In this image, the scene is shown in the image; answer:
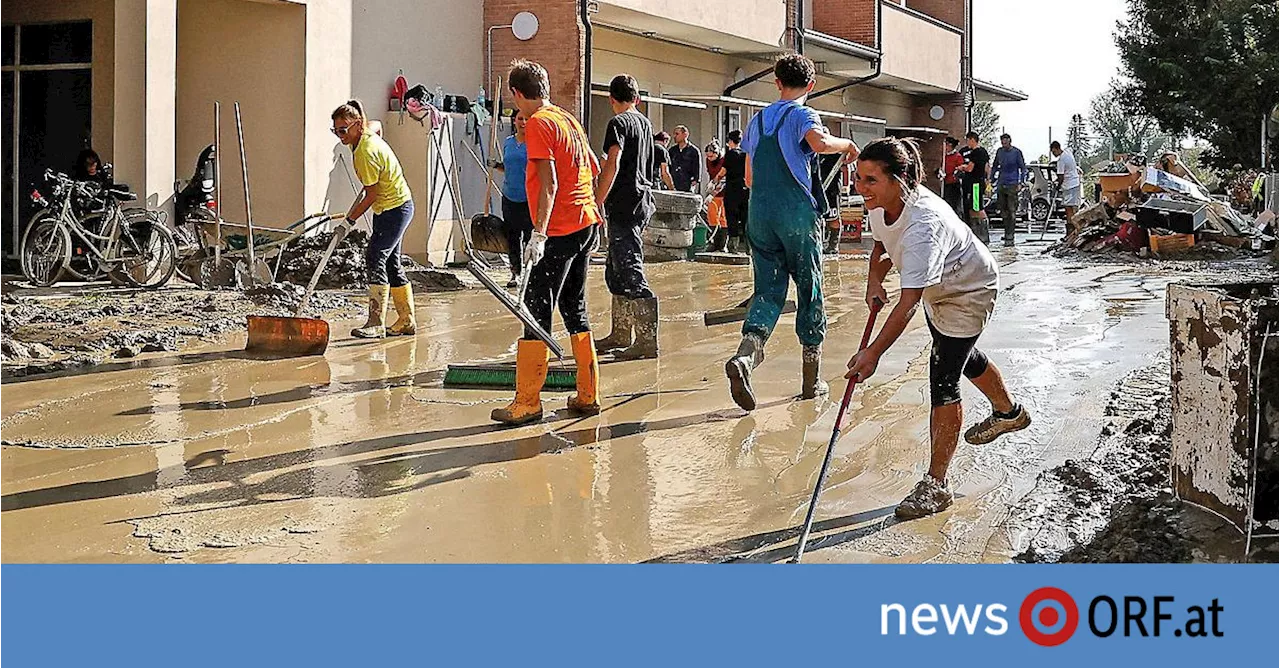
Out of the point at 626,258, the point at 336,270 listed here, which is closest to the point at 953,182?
the point at 336,270

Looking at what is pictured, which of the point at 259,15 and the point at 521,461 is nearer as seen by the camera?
the point at 521,461

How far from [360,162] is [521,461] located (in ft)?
13.2

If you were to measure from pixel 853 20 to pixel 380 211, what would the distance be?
21.2 m

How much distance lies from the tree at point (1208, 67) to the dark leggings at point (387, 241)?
2616 cm

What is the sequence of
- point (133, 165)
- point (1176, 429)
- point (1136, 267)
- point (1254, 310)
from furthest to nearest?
point (1136, 267) → point (133, 165) → point (1176, 429) → point (1254, 310)

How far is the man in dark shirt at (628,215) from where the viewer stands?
8.80 m

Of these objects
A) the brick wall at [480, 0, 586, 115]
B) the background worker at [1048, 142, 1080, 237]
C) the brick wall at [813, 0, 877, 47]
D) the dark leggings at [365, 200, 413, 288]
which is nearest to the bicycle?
the dark leggings at [365, 200, 413, 288]

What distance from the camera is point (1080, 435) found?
22.4 ft

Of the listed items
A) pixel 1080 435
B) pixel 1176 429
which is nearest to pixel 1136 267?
pixel 1080 435

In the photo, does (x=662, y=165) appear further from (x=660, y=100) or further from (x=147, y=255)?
(x=147, y=255)

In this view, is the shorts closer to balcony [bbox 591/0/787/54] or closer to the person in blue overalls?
balcony [bbox 591/0/787/54]

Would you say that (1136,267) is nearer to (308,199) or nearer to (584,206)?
(308,199)

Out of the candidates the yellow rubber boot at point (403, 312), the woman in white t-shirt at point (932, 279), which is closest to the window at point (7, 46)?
the yellow rubber boot at point (403, 312)

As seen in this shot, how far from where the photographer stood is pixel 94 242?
13.3m
